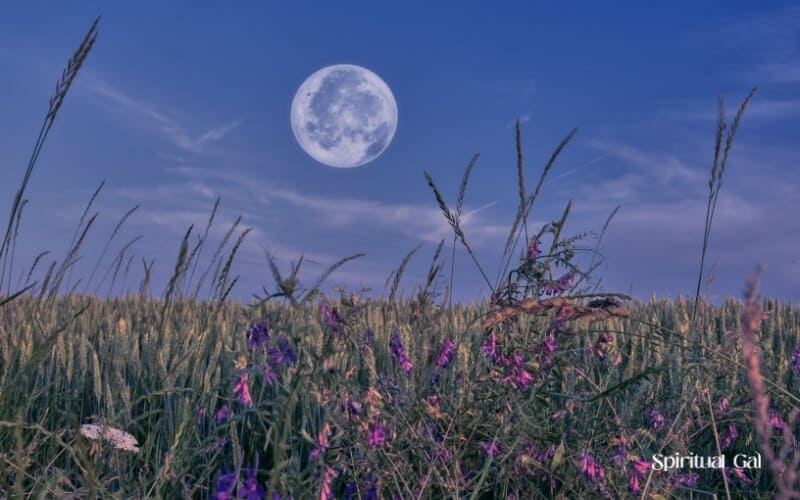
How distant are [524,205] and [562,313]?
0.82 metres

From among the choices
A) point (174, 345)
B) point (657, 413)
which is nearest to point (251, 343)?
point (657, 413)

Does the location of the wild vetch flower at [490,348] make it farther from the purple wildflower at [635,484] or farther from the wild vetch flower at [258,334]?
the wild vetch flower at [258,334]

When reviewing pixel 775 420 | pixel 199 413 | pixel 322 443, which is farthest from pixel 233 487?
pixel 775 420

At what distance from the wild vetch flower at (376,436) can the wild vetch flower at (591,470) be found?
617 millimetres

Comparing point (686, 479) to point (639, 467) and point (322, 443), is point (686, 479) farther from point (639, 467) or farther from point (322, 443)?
point (322, 443)

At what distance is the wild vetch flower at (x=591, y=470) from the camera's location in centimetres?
218

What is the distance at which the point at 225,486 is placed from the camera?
1.83 m

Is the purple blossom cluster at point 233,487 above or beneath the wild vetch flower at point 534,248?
beneath

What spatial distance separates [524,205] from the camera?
10.2 ft

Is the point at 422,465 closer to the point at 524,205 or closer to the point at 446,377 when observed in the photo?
the point at 446,377

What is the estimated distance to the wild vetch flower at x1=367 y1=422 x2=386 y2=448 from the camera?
210cm

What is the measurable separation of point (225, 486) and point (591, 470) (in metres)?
1.08

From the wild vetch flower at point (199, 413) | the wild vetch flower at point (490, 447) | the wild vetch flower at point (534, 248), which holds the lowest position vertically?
the wild vetch flower at point (199, 413)

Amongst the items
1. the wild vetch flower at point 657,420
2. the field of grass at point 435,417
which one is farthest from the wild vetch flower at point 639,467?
the wild vetch flower at point 657,420
